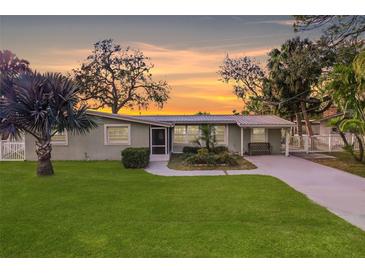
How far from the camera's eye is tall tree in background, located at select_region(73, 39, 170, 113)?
31516 millimetres

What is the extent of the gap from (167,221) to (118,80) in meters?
28.3

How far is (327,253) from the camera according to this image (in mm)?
4641

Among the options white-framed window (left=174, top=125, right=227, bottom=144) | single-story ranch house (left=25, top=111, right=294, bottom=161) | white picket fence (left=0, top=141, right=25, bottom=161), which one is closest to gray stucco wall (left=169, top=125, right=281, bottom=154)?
white-framed window (left=174, top=125, right=227, bottom=144)

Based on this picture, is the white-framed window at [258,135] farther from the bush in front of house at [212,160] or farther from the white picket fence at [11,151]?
the white picket fence at [11,151]

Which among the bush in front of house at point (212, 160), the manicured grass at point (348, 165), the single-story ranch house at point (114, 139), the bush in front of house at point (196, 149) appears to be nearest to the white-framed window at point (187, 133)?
the bush in front of house at point (196, 149)

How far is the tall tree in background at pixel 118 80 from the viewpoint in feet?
103

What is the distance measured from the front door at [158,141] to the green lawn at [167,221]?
834 centimetres

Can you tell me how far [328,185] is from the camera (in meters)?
10.1

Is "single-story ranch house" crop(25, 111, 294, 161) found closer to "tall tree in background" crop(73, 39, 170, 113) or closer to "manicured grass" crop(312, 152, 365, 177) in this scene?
"manicured grass" crop(312, 152, 365, 177)

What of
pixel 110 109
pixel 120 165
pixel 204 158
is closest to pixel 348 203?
pixel 204 158

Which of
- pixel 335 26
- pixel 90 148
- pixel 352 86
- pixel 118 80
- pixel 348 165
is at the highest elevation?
pixel 118 80

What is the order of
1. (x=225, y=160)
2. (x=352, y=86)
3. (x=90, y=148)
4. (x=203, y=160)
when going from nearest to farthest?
(x=352, y=86)
(x=203, y=160)
(x=225, y=160)
(x=90, y=148)

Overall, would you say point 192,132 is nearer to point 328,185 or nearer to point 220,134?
point 220,134

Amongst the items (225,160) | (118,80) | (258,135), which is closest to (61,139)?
(225,160)
